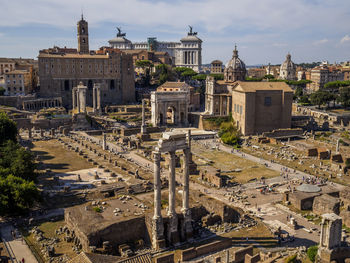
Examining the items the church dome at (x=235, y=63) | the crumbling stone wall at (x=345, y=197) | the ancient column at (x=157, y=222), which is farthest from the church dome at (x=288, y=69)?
the ancient column at (x=157, y=222)

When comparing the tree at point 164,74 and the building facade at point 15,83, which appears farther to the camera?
the tree at point 164,74

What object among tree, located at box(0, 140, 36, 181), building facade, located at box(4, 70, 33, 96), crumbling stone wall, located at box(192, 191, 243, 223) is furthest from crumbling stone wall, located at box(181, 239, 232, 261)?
building facade, located at box(4, 70, 33, 96)

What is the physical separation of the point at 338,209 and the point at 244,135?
33.2m

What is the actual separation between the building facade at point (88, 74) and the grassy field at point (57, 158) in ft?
123

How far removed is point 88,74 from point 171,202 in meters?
75.9

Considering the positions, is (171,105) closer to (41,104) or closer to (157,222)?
(41,104)

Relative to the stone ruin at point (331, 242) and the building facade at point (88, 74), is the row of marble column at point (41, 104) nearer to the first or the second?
the building facade at point (88, 74)

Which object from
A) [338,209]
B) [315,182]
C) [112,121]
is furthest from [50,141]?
[338,209]

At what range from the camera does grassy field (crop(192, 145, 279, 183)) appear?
4094 cm

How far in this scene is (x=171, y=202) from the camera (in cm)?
2462

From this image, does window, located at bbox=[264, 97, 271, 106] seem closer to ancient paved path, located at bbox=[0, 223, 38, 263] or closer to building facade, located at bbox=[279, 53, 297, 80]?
ancient paved path, located at bbox=[0, 223, 38, 263]

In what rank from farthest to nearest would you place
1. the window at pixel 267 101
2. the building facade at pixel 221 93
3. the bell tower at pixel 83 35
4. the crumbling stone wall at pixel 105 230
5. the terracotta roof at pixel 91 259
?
the bell tower at pixel 83 35
the building facade at pixel 221 93
the window at pixel 267 101
the crumbling stone wall at pixel 105 230
the terracotta roof at pixel 91 259

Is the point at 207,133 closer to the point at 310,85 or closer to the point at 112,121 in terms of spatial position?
the point at 112,121

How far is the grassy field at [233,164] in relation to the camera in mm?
40938
